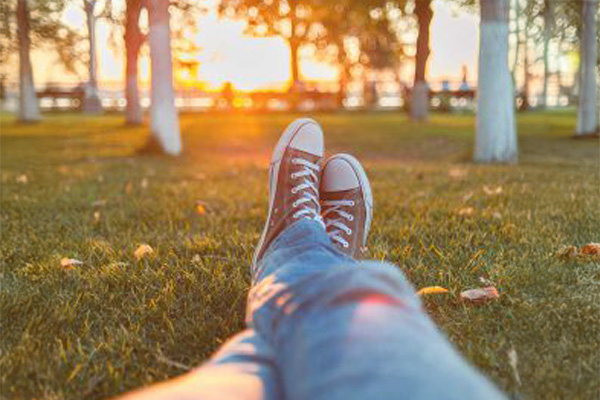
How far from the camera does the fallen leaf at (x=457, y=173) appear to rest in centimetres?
570

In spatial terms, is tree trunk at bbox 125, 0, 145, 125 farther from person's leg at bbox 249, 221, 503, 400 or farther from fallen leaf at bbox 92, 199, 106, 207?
Result: person's leg at bbox 249, 221, 503, 400

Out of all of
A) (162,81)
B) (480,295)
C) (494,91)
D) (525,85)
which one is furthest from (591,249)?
(525,85)

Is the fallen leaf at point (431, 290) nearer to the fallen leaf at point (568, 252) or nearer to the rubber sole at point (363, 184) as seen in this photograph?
the rubber sole at point (363, 184)

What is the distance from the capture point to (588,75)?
1091cm

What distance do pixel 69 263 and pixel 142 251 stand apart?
1.06 feet

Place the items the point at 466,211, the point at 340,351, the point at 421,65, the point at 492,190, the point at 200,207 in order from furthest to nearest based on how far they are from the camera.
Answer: the point at 421,65 < the point at 492,190 < the point at 200,207 < the point at 466,211 < the point at 340,351

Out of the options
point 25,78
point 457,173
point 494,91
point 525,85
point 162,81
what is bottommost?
point 457,173

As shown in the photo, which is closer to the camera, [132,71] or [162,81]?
[162,81]

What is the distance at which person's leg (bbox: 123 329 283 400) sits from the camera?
1063mm

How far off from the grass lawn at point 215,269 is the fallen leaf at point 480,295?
0.03m

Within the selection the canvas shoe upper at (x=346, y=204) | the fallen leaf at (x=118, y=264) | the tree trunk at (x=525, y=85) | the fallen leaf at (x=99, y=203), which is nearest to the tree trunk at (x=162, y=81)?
the fallen leaf at (x=99, y=203)

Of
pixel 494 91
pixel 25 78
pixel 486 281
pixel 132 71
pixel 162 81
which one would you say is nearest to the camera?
pixel 486 281

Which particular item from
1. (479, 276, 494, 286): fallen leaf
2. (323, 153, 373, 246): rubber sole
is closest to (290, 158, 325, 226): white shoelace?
(323, 153, 373, 246): rubber sole

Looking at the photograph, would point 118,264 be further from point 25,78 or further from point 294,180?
point 25,78
